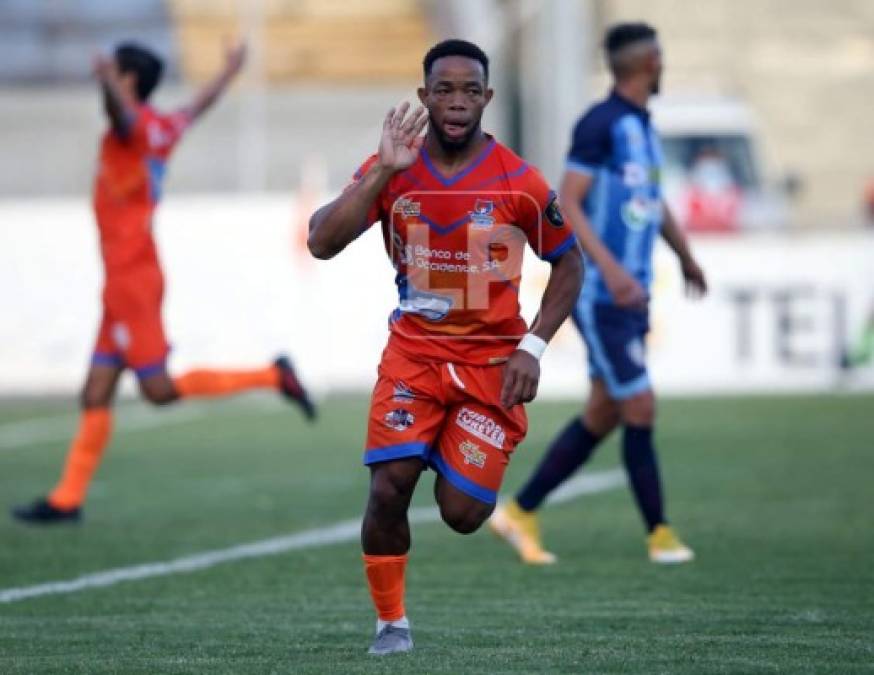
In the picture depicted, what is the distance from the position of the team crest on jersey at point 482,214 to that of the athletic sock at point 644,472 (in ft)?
9.32

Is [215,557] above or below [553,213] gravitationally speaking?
below

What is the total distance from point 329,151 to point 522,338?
864 inches

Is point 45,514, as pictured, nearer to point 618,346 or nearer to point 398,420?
point 618,346

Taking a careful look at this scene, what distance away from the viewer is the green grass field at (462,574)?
607 centimetres

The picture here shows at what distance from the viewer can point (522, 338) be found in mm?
6301

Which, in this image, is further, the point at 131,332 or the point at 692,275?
the point at 131,332

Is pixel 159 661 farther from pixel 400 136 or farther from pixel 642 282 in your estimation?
pixel 642 282

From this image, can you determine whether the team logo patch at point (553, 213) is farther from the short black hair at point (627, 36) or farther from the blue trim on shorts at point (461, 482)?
the short black hair at point (627, 36)

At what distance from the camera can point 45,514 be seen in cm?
1055

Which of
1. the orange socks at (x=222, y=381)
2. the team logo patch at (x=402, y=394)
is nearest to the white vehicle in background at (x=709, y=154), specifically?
the orange socks at (x=222, y=381)

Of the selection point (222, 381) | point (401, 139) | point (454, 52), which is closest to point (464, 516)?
point (401, 139)

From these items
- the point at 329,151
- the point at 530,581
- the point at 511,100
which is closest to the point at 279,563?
the point at 530,581

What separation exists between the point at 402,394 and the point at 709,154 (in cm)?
2022

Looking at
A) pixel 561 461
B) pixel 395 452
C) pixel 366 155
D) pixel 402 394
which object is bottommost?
pixel 366 155
